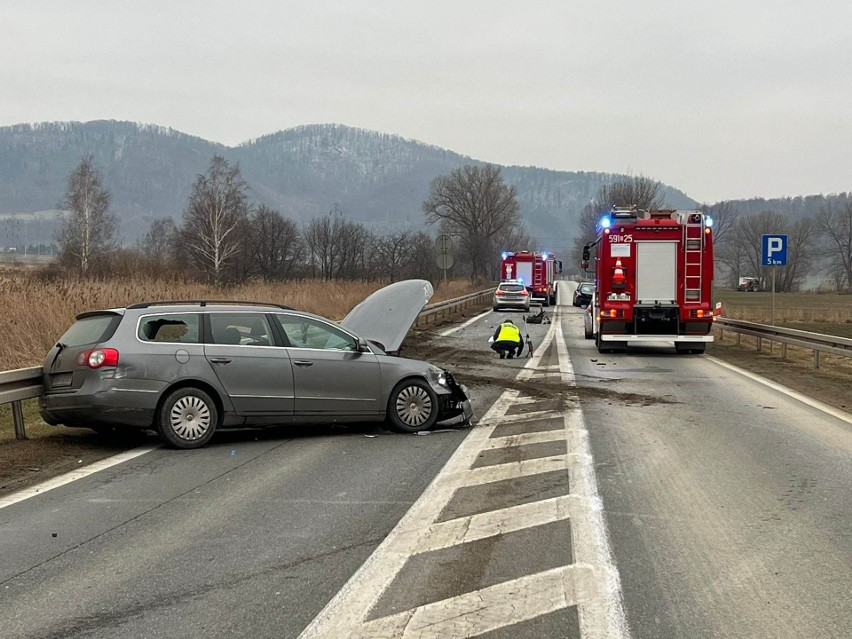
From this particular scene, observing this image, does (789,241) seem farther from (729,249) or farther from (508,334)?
(508,334)

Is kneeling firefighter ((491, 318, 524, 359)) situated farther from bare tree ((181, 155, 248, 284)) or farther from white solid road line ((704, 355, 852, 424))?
→ bare tree ((181, 155, 248, 284))

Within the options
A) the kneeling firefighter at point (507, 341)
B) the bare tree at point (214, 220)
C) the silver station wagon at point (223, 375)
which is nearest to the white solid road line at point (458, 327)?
the kneeling firefighter at point (507, 341)

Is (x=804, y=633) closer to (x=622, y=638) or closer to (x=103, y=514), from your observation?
(x=622, y=638)

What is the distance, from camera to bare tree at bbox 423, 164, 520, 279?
96500 millimetres

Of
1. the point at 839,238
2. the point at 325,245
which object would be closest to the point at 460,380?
the point at 325,245

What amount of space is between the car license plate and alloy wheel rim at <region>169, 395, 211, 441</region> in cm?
105

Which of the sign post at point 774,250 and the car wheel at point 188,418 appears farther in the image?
the sign post at point 774,250

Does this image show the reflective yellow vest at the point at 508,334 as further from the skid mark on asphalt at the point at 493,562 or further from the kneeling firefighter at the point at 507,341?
the skid mark on asphalt at the point at 493,562

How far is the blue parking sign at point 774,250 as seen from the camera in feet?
72.1

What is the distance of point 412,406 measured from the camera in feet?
31.7

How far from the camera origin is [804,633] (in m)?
3.85

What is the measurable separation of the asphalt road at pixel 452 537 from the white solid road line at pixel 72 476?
0.14 m

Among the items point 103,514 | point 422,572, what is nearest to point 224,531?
point 103,514

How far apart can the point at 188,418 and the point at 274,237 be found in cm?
7333
